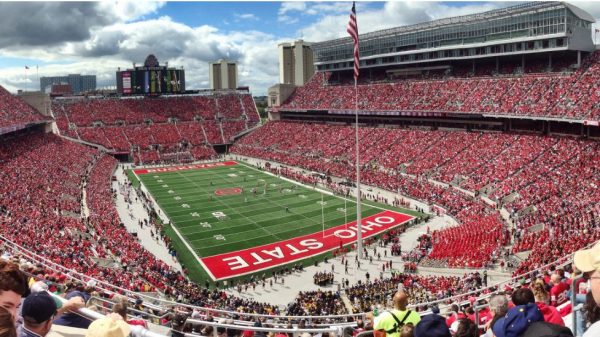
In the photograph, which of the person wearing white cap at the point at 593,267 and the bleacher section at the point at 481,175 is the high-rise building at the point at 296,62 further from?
the person wearing white cap at the point at 593,267

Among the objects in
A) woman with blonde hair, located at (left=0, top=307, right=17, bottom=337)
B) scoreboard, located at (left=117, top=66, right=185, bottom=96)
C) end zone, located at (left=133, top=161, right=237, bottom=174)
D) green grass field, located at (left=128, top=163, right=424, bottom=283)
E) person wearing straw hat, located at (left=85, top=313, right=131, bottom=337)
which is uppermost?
scoreboard, located at (left=117, top=66, right=185, bottom=96)

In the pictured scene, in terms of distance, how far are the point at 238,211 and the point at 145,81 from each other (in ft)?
157

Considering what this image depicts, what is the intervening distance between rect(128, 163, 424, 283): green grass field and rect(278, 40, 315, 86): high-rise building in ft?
187

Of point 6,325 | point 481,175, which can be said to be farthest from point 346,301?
point 481,175

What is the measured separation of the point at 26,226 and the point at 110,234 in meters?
5.50

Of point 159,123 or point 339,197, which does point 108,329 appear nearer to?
point 339,197

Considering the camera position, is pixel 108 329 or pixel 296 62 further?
pixel 296 62

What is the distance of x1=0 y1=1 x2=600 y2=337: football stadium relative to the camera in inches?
321

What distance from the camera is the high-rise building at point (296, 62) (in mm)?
104062

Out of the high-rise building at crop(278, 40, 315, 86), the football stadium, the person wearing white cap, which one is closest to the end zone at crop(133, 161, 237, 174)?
the football stadium

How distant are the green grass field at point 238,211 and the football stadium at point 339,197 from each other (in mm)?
284

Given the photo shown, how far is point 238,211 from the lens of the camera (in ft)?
124

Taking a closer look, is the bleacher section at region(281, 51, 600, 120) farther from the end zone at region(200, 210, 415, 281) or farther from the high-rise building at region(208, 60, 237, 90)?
the high-rise building at region(208, 60, 237, 90)

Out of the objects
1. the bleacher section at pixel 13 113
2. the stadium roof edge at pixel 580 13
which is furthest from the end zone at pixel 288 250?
the bleacher section at pixel 13 113
